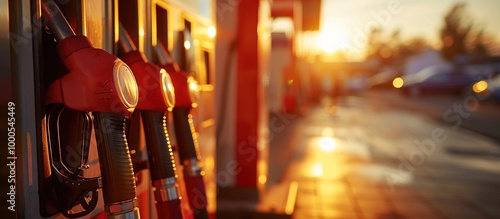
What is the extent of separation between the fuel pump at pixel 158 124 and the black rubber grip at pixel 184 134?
24 centimetres

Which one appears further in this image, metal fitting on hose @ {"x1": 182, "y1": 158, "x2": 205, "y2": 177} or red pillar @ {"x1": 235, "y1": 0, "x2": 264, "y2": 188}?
red pillar @ {"x1": 235, "y1": 0, "x2": 264, "y2": 188}

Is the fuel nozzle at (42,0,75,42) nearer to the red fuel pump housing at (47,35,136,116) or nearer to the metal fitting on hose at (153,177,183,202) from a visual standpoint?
the red fuel pump housing at (47,35,136,116)

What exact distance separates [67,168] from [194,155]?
56cm

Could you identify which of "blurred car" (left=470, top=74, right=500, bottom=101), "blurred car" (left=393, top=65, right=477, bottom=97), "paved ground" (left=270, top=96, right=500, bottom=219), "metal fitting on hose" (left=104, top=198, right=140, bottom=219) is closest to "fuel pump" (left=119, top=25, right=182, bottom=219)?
"metal fitting on hose" (left=104, top=198, right=140, bottom=219)

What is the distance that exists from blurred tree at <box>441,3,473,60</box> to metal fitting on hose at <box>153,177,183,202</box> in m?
57.5

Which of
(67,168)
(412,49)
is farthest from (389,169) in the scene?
(412,49)

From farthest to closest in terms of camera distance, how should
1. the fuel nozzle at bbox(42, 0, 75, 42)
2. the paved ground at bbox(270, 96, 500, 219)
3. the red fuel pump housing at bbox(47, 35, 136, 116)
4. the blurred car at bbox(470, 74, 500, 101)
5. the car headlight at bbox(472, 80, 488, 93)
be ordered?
1. the car headlight at bbox(472, 80, 488, 93)
2. the blurred car at bbox(470, 74, 500, 101)
3. the paved ground at bbox(270, 96, 500, 219)
4. the fuel nozzle at bbox(42, 0, 75, 42)
5. the red fuel pump housing at bbox(47, 35, 136, 116)

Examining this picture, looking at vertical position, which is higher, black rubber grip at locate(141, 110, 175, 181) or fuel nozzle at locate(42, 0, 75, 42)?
fuel nozzle at locate(42, 0, 75, 42)

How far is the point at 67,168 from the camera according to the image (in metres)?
1.23

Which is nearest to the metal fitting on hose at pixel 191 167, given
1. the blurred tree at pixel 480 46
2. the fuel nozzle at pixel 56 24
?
the fuel nozzle at pixel 56 24

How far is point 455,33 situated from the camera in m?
54.8

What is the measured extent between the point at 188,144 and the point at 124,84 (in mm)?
674

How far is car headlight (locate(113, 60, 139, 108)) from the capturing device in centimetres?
104

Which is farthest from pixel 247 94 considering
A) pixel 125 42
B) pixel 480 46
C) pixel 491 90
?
pixel 480 46
